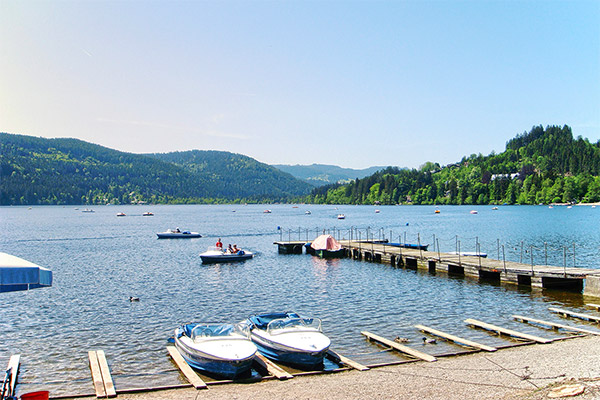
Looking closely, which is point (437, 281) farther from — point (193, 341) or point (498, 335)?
point (193, 341)

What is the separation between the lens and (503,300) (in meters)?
36.5

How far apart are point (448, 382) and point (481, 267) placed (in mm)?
29682

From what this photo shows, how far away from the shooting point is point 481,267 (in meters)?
45.0

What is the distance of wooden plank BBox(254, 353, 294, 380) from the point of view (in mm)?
19594

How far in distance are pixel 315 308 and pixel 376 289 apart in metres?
9.24

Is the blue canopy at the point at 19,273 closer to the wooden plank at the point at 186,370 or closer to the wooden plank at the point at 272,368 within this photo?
the wooden plank at the point at 186,370

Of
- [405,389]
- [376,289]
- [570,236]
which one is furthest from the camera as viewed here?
[570,236]

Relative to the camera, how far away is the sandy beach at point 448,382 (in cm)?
1639

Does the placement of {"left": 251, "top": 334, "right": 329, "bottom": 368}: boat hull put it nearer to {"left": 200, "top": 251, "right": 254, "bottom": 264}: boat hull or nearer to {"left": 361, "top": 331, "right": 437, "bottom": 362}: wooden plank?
{"left": 361, "top": 331, "right": 437, "bottom": 362}: wooden plank

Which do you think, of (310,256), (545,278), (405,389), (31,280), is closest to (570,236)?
(310,256)

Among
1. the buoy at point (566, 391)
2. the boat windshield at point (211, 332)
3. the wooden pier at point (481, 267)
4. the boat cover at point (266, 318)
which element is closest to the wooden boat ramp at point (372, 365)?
the boat windshield at point (211, 332)

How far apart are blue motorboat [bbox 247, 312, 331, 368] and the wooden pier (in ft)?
81.4

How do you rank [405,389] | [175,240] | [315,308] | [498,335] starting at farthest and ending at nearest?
[175,240]
[315,308]
[498,335]
[405,389]

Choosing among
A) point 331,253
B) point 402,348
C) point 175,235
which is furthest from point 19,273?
point 175,235
